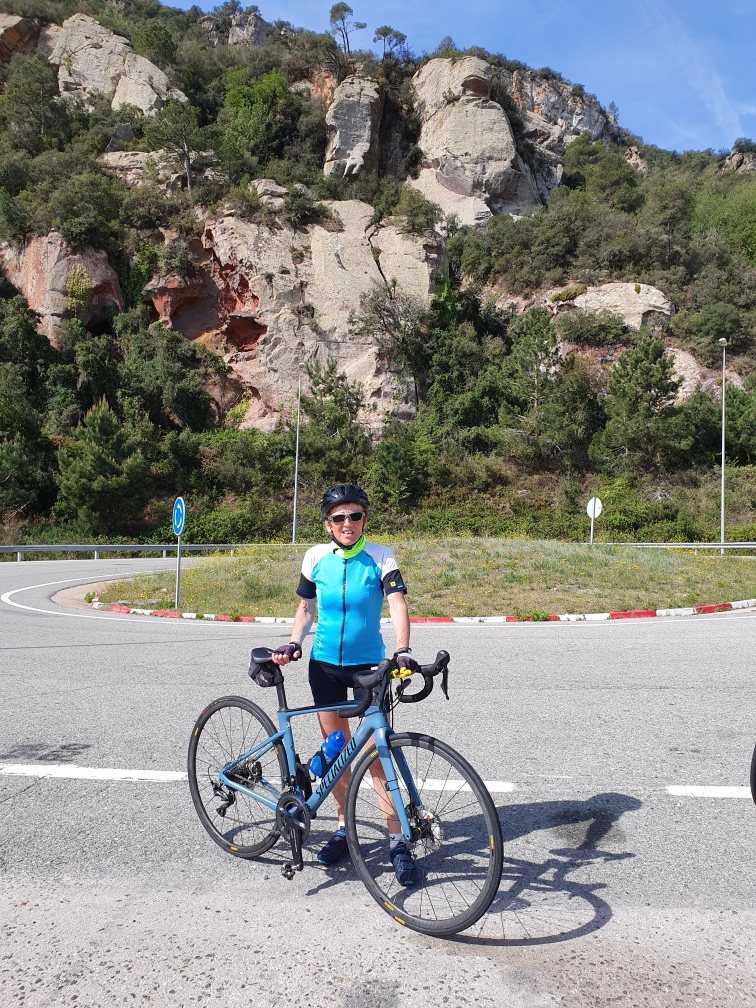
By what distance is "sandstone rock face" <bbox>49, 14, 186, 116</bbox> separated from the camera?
56.4m

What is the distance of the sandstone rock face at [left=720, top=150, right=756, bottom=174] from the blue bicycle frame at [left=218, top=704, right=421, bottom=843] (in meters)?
102

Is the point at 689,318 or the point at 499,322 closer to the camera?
the point at 689,318

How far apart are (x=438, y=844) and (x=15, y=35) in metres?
82.0

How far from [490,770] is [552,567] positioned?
43.1 feet

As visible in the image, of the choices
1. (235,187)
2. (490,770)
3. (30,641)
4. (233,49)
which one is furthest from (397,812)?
(233,49)

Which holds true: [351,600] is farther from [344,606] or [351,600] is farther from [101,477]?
[101,477]

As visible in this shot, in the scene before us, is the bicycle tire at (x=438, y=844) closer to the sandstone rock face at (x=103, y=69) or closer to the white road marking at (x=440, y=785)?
the white road marking at (x=440, y=785)

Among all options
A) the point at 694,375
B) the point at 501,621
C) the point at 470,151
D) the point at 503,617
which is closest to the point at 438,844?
the point at 501,621

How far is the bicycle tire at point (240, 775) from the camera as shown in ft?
11.1

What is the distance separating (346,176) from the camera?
53.7m

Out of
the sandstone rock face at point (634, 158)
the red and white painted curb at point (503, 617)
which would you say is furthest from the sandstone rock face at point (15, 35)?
the red and white painted curb at point (503, 617)

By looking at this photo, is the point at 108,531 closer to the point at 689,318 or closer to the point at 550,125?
the point at 689,318

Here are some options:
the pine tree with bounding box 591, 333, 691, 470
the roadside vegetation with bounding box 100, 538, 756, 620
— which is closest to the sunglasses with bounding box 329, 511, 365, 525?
the roadside vegetation with bounding box 100, 538, 756, 620

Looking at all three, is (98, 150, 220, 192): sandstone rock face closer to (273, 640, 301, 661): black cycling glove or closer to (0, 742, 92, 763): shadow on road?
(0, 742, 92, 763): shadow on road
